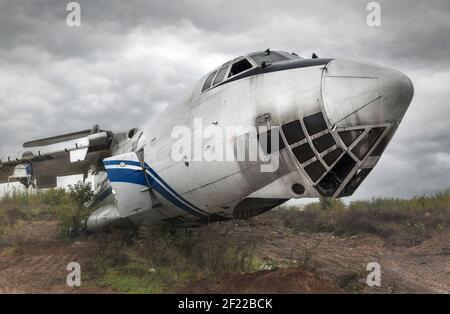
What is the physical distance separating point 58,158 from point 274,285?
11.4 meters

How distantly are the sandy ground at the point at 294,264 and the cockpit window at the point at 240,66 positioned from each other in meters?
4.00

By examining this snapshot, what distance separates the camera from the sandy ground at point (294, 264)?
7.68 metres

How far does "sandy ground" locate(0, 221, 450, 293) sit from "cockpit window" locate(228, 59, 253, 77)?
400 cm

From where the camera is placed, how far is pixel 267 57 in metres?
9.08

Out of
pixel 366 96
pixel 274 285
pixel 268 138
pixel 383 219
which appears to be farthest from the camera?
pixel 383 219

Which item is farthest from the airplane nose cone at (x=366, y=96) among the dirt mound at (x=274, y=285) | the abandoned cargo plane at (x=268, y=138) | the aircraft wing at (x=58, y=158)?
the aircraft wing at (x=58, y=158)

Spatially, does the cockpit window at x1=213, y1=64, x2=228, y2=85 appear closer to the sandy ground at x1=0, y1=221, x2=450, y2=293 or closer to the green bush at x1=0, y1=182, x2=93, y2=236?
the sandy ground at x1=0, y1=221, x2=450, y2=293

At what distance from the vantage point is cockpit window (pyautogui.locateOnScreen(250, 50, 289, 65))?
353 inches

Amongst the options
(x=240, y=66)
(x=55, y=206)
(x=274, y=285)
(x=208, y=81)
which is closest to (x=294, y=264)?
(x=274, y=285)

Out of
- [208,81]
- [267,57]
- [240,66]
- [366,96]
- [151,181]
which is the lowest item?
[151,181]

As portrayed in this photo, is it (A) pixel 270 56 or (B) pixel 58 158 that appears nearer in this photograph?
(A) pixel 270 56

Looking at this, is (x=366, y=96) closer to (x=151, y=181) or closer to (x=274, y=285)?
(x=274, y=285)

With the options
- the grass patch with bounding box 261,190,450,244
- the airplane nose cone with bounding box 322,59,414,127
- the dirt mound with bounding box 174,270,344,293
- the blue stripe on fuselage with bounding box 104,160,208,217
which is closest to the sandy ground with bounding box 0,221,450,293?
the dirt mound with bounding box 174,270,344,293
